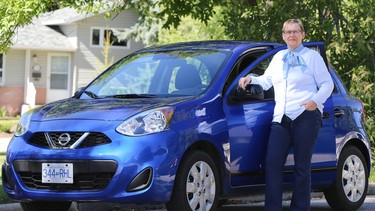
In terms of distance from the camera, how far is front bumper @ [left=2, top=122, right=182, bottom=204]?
7.10 m

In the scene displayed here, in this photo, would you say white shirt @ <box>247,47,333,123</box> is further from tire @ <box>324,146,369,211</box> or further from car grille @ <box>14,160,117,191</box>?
car grille @ <box>14,160,117,191</box>

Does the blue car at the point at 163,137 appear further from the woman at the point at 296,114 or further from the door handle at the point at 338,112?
the woman at the point at 296,114

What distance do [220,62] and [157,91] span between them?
0.63 m

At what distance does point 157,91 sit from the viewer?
8125mm

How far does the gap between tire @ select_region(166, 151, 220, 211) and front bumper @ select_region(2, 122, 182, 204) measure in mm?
118

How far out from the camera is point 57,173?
727cm

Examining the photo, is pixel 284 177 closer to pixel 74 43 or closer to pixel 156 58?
pixel 156 58

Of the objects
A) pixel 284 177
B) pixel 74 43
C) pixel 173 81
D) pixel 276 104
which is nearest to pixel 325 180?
pixel 284 177

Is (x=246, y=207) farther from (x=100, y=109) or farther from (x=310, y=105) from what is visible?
(x=100, y=109)

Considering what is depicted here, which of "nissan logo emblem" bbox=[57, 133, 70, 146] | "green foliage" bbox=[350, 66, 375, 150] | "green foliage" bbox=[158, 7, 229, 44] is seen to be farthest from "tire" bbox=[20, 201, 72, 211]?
"green foliage" bbox=[158, 7, 229, 44]

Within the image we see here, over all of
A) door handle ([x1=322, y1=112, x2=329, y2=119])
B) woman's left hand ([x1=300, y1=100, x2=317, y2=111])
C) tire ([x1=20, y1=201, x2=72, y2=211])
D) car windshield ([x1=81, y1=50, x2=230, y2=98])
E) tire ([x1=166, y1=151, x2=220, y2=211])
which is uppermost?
car windshield ([x1=81, y1=50, x2=230, y2=98])

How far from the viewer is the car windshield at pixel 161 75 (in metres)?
8.07

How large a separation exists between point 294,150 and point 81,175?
1.92 metres

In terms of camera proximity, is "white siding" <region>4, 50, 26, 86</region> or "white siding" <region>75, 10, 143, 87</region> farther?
"white siding" <region>75, 10, 143, 87</region>
